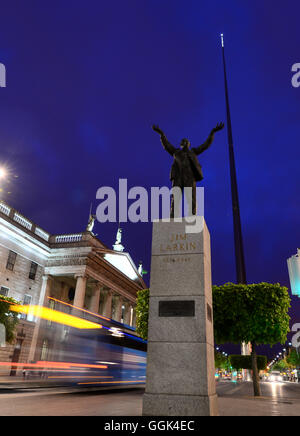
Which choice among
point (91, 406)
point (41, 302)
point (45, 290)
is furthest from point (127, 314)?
point (91, 406)

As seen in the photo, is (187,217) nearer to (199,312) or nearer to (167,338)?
(199,312)

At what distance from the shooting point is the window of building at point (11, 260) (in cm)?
3803

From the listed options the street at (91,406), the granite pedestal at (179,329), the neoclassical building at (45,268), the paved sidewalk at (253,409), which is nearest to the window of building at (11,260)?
the neoclassical building at (45,268)

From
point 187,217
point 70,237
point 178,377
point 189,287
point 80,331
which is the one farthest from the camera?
point 70,237

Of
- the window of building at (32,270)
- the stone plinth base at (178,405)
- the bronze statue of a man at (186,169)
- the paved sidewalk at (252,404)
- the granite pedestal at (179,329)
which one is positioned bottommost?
the paved sidewalk at (252,404)

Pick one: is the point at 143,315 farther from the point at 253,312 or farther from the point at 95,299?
the point at 95,299

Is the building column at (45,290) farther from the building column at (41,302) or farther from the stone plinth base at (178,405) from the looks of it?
the stone plinth base at (178,405)

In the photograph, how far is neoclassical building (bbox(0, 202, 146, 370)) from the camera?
3769cm

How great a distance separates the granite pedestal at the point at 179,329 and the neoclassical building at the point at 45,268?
32.3 meters

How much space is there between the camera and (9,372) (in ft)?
117

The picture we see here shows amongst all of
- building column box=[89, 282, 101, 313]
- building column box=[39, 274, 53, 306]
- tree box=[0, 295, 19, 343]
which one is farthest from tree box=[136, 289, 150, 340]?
building column box=[39, 274, 53, 306]

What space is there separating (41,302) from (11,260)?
7.62 meters
